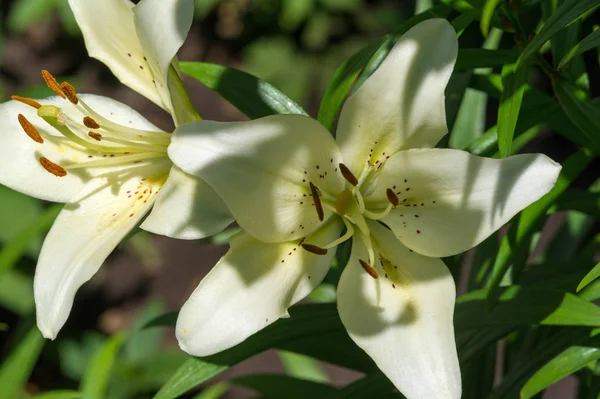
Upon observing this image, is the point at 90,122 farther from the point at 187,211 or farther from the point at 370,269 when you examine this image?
the point at 370,269

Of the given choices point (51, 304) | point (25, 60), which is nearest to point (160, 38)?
point (51, 304)

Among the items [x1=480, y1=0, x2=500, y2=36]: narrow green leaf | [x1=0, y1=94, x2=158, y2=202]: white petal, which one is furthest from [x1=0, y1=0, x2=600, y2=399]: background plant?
[x1=0, y1=94, x2=158, y2=202]: white petal

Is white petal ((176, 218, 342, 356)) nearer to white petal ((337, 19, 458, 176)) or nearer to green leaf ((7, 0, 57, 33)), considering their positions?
white petal ((337, 19, 458, 176))

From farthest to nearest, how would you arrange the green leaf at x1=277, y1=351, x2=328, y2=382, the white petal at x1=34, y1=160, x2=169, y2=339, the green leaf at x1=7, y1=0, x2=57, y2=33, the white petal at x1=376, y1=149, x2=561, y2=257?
1. the green leaf at x1=7, y1=0, x2=57, y2=33
2. the green leaf at x1=277, y1=351, x2=328, y2=382
3. the white petal at x1=34, y1=160, x2=169, y2=339
4. the white petal at x1=376, y1=149, x2=561, y2=257

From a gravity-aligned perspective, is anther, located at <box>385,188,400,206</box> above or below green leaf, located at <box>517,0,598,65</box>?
below

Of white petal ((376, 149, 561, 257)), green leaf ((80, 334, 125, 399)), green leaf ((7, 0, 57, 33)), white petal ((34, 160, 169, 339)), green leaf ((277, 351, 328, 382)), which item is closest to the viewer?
white petal ((376, 149, 561, 257))

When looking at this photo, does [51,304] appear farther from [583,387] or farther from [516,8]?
[583,387]
